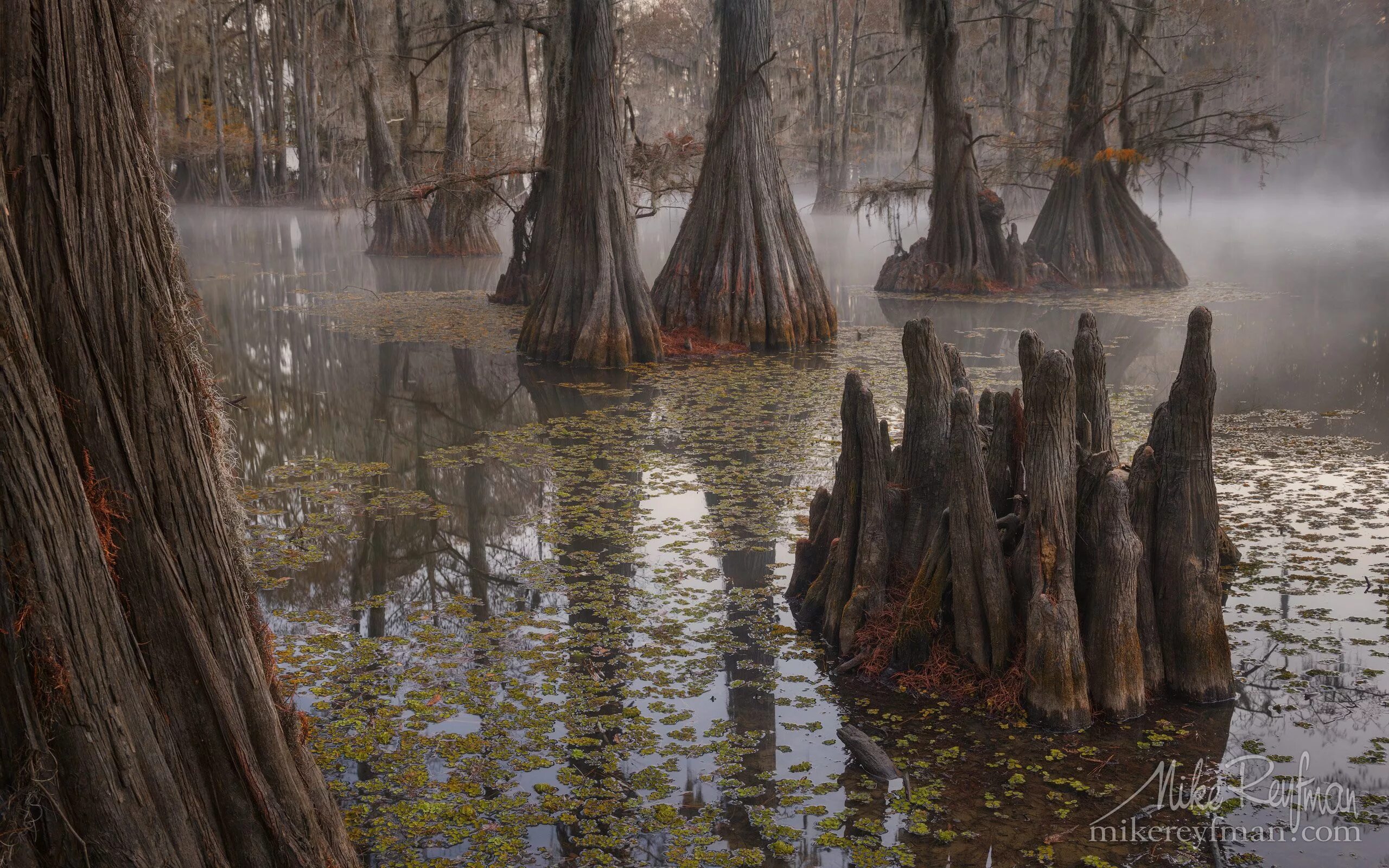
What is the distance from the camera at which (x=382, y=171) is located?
80.4 feet

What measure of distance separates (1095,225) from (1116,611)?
16.5m

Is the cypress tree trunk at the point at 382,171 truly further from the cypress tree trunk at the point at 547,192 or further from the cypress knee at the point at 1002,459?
the cypress knee at the point at 1002,459

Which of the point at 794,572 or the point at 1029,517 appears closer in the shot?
the point at 1029,517

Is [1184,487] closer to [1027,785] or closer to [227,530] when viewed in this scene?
[1027,785]

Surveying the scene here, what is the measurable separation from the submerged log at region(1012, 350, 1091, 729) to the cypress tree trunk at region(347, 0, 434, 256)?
1955 cm

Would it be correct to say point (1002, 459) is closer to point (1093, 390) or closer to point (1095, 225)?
point (1093, 390)

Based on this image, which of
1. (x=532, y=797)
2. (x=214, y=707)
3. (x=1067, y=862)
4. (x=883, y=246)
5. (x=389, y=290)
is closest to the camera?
(x=214, y=707)

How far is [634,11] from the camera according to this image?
48562 mm

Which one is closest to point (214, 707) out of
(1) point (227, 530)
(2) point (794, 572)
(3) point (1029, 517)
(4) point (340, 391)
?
(1) point (227, 530)

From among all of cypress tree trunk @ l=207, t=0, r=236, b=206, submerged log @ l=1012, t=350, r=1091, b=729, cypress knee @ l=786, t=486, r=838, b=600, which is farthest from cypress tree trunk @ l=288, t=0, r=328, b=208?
submerged log @ l=1012, t=350, r=1091, b=729

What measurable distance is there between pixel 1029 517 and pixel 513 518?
359cm

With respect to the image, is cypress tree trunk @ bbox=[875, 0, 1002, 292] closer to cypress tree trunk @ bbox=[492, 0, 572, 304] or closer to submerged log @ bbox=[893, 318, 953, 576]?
cypress tree trunk @ bbox=[492, 0, 572, 304]

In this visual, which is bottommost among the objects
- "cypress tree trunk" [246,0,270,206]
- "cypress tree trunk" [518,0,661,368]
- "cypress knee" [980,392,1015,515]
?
"cypress knee" [980,392,1015,515]

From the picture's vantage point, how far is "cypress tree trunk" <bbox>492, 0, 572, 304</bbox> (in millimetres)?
11969
